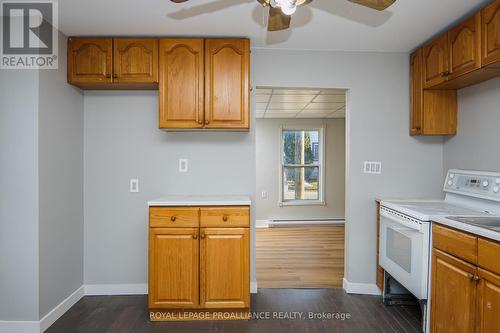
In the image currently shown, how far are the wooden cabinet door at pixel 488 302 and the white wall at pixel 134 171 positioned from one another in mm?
1796

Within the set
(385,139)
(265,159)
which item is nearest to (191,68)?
(385,139)

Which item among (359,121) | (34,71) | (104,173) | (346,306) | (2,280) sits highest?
(34,71)

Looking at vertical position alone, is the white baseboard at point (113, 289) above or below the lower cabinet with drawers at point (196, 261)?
below

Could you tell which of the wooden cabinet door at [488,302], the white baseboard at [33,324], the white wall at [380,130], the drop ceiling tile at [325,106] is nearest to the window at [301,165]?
the drop ceiling tile at [325,106]

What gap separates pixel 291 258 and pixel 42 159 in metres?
3.00

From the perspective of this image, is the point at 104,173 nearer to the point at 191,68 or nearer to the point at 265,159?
the point at 191,68

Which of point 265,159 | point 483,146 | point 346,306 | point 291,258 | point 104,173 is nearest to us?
point 483,146

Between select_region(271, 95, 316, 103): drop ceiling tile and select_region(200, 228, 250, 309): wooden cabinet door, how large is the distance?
2.47 m

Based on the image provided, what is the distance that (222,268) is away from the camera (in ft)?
7.80

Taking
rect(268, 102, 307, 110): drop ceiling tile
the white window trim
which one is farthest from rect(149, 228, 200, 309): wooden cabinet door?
the white window trim

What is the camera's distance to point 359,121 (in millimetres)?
2920

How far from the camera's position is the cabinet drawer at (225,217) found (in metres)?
2.39

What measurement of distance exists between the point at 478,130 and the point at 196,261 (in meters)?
2.51

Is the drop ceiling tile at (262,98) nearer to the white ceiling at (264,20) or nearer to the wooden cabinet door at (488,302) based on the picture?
the white ceiling at (264,20)
